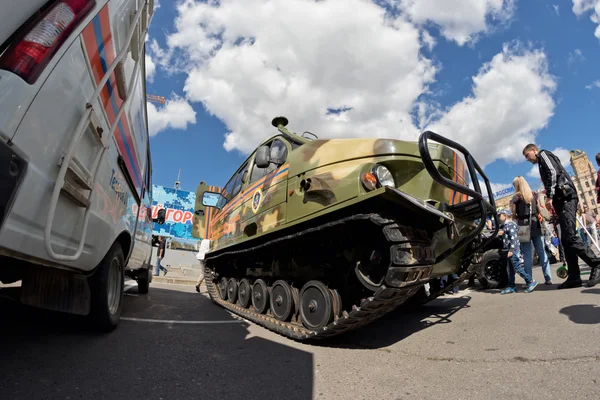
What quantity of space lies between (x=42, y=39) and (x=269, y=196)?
3003 millimetres

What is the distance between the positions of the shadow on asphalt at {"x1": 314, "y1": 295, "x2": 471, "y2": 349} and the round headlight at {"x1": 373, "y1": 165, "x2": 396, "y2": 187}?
61.9 inches

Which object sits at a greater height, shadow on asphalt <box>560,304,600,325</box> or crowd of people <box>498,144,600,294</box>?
crowd of people <box>498,144,600,294</box>

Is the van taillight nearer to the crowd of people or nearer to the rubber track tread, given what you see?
the rubber track tread

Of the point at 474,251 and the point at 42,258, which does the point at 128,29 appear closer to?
the point at 42,258

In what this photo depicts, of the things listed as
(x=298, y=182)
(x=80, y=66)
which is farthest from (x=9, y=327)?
(x=298, y=182)

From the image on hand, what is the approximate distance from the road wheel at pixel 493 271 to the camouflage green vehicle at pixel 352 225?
226cm

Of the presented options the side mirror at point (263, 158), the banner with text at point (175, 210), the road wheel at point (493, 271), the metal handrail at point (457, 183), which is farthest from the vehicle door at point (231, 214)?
the banner with text at point (175, 210)

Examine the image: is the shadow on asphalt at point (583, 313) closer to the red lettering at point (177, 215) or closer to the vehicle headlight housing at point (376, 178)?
the vehicle headlight housing at point (376, 178)

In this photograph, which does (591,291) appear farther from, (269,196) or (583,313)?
(269,196)

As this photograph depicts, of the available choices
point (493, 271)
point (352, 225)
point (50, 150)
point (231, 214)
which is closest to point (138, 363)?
point (50, 150)

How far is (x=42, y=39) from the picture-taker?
1355mm

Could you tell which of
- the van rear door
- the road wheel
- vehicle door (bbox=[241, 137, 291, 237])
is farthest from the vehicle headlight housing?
the road wheel

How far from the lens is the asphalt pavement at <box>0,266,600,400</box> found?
6.56 feet

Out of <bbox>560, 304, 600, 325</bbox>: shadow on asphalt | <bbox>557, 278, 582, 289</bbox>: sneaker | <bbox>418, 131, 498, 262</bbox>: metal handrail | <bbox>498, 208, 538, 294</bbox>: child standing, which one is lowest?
<bbox>560, 304, 600, 325</bbox>: shadow on asphalt
